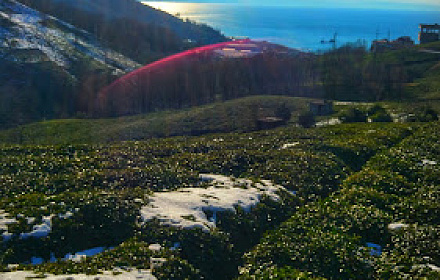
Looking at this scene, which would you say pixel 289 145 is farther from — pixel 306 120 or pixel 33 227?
pixel 33 227

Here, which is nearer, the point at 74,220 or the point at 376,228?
the point at 74,220

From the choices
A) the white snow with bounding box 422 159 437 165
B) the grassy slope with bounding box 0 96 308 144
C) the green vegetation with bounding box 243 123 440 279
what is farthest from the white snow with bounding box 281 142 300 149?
the grassy slope with bounding box 0 96 308 144

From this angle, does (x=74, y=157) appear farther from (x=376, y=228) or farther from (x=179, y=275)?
(x=376, y=228)

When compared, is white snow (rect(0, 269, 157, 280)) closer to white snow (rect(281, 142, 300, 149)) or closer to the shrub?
white snow (rect(281, 142, 300, 149))

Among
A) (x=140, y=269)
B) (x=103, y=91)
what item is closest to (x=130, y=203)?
(x=140, y=269)

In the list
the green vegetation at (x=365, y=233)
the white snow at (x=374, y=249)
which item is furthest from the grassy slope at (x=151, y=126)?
the white snow at (x=374, y=249)

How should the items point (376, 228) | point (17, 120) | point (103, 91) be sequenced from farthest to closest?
point (103, 91) → point (17, 120) → point (376, 228)

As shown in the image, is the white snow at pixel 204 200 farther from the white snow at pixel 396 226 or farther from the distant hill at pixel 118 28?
the distant hill at pixel 118 28
